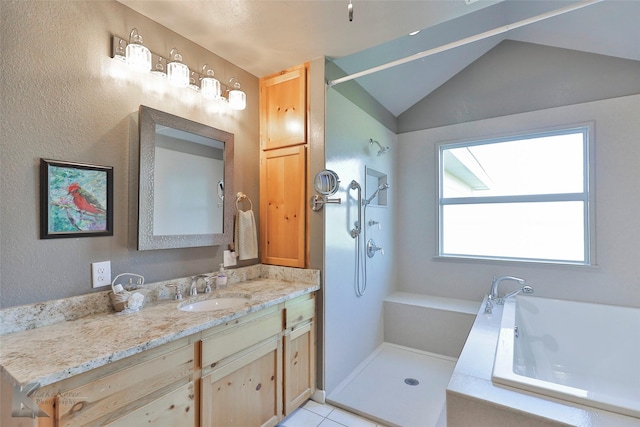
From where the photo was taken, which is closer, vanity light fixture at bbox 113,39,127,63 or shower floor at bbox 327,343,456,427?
vanity light fixture at bbox 113,39,127,63

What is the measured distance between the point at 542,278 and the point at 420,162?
169cm

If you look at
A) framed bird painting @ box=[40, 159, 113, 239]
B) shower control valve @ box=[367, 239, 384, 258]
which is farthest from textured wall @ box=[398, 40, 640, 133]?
framed bird painting @ box=[40, 159, 113, 239]

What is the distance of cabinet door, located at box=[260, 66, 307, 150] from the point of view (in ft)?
7.45

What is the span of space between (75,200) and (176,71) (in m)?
0.93

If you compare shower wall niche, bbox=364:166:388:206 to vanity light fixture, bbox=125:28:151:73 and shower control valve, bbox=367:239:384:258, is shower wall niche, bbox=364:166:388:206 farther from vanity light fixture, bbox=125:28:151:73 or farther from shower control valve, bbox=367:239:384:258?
vanity light fixture, bbox=125:28:151:73

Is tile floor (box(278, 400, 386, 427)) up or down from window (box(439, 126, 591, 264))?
down

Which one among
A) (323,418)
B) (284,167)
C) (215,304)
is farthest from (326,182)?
(323,418)

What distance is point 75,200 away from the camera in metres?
1.40

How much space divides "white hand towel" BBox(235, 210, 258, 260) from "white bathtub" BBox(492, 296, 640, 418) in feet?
5.84

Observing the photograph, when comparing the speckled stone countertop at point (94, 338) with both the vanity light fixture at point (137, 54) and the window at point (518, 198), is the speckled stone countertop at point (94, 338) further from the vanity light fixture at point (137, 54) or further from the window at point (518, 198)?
the window at point (518, 198)

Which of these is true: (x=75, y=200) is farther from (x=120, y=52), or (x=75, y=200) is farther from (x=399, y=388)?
(x=399, y=388)

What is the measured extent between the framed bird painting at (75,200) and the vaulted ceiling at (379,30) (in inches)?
38.6

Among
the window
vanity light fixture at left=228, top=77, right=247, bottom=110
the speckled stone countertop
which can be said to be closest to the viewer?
the speckled stone countertop

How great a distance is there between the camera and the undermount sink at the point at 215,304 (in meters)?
1.76
